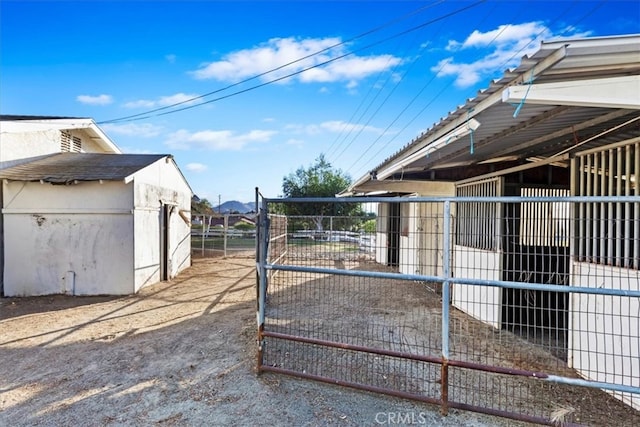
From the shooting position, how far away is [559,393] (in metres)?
3.14

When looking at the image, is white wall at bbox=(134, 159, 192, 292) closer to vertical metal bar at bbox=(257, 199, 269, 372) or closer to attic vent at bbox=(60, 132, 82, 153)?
attic vent at bbox=(60, 132, 82, 153)

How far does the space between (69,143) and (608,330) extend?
42.7ft

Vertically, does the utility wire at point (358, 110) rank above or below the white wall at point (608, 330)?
above

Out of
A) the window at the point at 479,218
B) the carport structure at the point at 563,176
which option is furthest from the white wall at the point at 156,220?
the window at the point at 479,218

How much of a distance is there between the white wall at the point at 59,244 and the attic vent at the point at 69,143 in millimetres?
3094

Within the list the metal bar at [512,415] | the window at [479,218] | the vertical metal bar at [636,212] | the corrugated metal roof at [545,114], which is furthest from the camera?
the window at [479,218]

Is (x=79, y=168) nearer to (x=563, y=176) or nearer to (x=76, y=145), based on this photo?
(x=76, y=145)

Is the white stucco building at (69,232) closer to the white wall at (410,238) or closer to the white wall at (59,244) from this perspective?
the white wall at (59,244)

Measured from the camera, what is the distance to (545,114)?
2.81 meters

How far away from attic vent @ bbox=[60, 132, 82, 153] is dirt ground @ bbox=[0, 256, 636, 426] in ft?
18.8

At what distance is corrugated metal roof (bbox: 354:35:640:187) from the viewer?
6.52 feet

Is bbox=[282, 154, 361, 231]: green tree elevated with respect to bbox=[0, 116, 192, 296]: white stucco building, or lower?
elevated

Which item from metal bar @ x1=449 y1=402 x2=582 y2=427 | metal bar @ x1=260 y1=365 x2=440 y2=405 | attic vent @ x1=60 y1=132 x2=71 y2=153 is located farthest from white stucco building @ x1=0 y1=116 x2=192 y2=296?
metal bar @ x1=449 y1=402 x2=582 y2=427

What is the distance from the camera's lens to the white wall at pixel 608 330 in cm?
292
